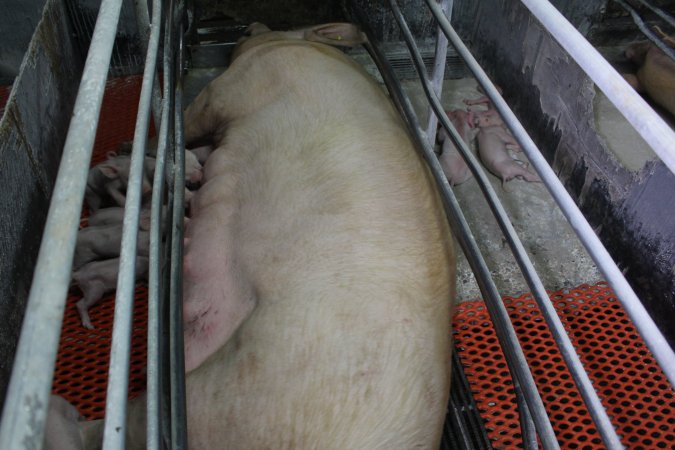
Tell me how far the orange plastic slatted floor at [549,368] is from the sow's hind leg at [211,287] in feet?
1.16

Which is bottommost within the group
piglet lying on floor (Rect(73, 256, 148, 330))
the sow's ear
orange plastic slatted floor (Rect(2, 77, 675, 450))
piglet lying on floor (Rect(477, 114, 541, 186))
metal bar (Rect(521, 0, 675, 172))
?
orange plastic slatted floor (Rect(2, 77, 675, 450))

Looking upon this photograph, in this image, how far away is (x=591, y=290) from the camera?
7.31 feet

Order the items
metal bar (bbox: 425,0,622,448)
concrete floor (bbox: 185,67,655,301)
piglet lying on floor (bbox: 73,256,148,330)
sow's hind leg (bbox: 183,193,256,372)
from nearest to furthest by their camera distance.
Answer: metal bar (bbox: 425,0,622,448)
sow's hind leg (bbox: 183,193,256,372)
piglet lying on floor (bbox: 73,256,148,330)
concrete floor (bbox: 185,67,655,301)

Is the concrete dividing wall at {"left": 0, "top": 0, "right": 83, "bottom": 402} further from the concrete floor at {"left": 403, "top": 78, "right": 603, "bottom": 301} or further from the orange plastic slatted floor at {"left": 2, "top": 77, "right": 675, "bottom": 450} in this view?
the concrete floor at {"left": 403, "top": 78, "right": 603, "bottom": 301}

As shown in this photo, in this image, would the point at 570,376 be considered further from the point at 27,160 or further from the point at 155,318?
the point at 27,160

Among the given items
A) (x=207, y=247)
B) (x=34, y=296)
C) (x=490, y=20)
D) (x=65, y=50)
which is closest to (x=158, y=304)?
(x=34, y=296)

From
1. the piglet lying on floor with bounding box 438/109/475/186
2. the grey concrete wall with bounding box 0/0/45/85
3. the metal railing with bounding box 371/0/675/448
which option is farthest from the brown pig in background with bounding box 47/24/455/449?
the grey concrete wall with bounding box 0/0/45/85

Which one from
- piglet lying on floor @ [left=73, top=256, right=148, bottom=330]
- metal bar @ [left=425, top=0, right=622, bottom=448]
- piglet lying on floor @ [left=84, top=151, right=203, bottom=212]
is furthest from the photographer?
piglet lying on floor @ [left=84, top=151, right=203, bottom=212]

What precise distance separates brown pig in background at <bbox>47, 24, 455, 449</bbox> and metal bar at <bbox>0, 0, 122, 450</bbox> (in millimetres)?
693

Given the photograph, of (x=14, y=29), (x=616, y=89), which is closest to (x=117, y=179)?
(x=14, y=29)

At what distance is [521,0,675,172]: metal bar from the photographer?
2.57 ft

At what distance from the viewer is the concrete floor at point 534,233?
7.42 feet

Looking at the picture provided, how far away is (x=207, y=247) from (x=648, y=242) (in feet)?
4.20

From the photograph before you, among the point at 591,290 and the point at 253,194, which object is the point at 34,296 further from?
the point at 591,290
